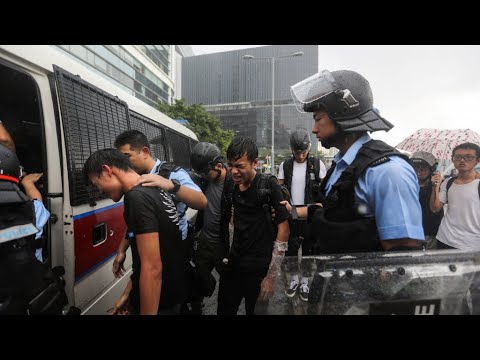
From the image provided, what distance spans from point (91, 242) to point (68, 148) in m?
0.75

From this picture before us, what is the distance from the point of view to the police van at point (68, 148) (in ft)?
6.48

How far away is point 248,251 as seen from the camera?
6.93 feet

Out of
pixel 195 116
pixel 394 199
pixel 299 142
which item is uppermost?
pixel 195 116

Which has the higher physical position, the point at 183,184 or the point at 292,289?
the point at 183,184

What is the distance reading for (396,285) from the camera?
873 millimetres

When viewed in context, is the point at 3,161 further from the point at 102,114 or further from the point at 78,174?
the point at 102,114

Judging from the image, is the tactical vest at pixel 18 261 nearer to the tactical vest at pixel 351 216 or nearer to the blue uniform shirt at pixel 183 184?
the blue uniform shirt at pixel 183 184

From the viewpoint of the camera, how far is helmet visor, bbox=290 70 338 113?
4.56 feet

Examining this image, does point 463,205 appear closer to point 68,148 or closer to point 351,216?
point 351,216

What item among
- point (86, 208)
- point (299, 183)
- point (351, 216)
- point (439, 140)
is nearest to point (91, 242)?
point (86, 208)

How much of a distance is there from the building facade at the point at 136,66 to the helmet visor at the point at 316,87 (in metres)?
19.4

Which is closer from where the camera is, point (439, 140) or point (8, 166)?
point (8, 166)

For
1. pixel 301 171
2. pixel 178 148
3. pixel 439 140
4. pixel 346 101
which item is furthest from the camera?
pixel 178 148

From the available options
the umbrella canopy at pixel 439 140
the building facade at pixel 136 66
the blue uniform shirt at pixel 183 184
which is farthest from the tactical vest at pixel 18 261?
the building facade at pixel 136 66
